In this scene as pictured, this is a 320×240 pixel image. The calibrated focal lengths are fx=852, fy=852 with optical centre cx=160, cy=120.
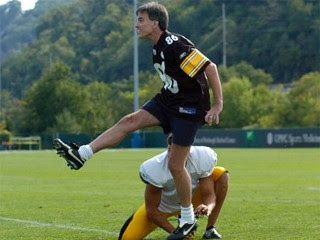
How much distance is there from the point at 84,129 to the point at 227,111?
48.0 feet

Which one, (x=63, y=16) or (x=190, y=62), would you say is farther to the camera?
(x=63, y=16)

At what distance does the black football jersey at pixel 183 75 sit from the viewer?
298 inches

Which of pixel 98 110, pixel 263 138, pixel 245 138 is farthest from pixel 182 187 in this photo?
pixel 98 110

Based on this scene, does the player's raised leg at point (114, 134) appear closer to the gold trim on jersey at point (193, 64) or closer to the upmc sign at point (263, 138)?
the gold trim on jersey at point (193, 64)

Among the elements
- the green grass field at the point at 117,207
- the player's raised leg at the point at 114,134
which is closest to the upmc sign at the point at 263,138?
the green grass field at the point at 117,207

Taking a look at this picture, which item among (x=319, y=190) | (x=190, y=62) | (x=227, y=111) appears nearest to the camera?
(x=190, y=62)

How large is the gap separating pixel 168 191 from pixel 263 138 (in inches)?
1731

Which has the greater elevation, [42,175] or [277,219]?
[277,219]

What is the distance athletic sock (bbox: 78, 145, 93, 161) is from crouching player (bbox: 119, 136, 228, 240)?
0.55 m

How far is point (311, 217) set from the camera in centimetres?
973

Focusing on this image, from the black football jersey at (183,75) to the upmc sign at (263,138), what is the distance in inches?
1668

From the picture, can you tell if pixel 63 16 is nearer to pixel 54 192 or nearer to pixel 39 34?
pixel 39 34

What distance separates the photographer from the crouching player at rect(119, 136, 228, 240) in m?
7.97

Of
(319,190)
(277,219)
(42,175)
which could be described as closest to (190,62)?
(277,219)
